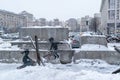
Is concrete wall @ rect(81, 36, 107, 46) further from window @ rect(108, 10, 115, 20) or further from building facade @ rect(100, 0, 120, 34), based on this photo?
window @ rect(108, 10, 115, 20)

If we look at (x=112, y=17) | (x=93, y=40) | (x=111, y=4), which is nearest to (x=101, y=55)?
(x=93, y=40)

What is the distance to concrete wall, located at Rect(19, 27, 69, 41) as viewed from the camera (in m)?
16.6

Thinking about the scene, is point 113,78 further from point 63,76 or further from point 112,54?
point 112,54

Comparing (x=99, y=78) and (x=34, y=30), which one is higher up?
(x=34, y=30)

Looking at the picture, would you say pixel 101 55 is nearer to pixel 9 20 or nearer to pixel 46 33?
pixel 46 33

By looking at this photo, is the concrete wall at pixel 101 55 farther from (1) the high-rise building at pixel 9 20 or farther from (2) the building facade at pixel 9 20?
(2) the building facade at pixel 9 20

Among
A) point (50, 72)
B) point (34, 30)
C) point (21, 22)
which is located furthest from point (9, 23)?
point (50, 72)

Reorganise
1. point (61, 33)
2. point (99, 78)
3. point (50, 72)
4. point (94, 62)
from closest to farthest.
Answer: point (99, 78) < point (50, 72) < point (94, 62) < point (61, 33)

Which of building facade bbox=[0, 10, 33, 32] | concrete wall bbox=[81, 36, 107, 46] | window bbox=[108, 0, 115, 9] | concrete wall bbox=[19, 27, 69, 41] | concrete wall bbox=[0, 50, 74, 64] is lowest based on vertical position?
concrete wall bbox=[0, 50, 74, 64]

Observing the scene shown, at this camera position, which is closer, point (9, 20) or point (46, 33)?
point (46, 33)

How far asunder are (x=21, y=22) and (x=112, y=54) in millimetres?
126088

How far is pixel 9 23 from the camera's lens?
119 m

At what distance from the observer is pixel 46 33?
16828 millimetres

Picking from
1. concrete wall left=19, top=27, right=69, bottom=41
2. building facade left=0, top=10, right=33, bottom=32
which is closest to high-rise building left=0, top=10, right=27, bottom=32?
building facade left=0, top=10, right=33, bottom=32
